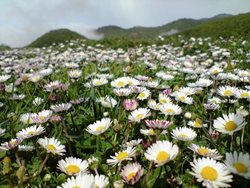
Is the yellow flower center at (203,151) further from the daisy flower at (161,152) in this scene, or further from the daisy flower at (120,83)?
the daisy flower at (120,83)

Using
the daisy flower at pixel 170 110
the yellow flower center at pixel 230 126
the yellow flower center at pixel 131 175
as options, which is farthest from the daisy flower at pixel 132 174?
the daisy flower at pixel 170 110

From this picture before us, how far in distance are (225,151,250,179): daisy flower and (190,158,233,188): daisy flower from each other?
3 cm

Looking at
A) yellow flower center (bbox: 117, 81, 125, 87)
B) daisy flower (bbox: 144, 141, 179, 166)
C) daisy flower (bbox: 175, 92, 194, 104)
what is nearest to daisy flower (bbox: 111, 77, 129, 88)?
yellow flower center (bbox: 117, 81, 125, 87)

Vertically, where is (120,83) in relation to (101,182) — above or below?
above

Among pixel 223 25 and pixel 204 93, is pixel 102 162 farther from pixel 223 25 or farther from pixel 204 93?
pixel 223 25

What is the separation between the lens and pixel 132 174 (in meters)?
1.97

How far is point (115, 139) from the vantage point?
9.34 ft

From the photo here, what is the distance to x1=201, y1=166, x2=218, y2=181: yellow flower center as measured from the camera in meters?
1.80

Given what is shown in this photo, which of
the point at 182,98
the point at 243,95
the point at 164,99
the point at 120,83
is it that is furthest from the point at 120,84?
the point at 243,95

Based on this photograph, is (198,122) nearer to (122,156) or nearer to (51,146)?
(122,156)

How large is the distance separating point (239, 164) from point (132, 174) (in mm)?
534

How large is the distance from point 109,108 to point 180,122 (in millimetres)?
728

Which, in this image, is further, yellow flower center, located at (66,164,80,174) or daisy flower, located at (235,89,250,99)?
daisy flower, located at (235,89,250,99)

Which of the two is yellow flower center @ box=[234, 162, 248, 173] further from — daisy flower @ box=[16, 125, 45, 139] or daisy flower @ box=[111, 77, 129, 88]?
daisy flower @ box=[111, 77, 129, 88]
